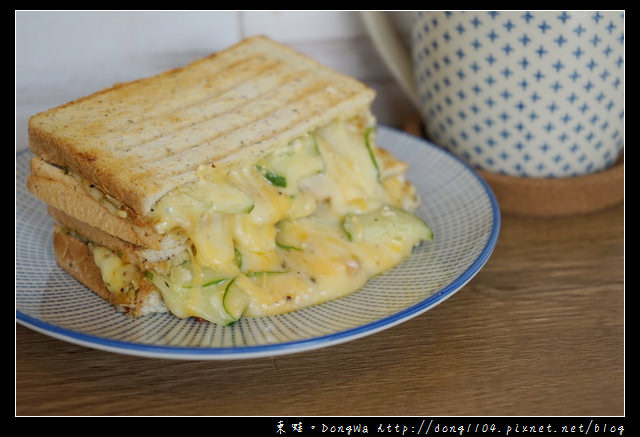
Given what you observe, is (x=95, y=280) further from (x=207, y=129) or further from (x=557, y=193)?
(x=557, y=193)

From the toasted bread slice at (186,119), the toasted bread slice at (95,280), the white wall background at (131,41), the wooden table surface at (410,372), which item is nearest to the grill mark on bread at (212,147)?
the toasted bread slice at (186,119)

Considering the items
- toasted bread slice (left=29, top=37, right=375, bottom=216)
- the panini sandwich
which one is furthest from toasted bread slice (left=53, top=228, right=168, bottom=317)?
toasted bread slice (left=29, top=37, right=375, bottom=216)

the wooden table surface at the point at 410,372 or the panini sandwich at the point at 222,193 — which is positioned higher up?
the panini sandwich at the point at 222,193

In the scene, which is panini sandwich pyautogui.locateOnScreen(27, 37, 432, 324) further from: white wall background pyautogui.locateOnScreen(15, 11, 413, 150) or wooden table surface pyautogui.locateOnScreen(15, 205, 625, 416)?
white wall background pyautogui.locateOnScreen(15, 11, 413, 150)

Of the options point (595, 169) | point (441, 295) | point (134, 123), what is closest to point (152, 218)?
point (134, 123)

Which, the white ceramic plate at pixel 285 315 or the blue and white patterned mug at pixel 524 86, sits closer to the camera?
the white ceramic plate at pixel 285 315

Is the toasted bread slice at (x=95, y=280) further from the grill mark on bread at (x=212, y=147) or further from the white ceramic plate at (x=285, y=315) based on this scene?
the grill mark on bread at (x=212, y=147)
